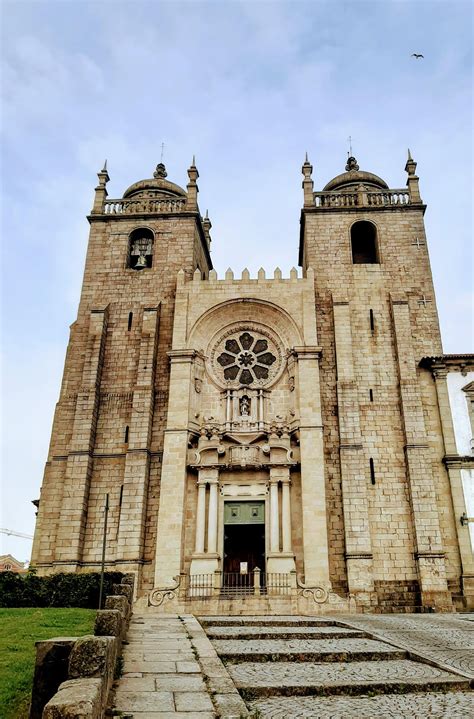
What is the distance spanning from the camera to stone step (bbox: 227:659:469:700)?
627 centimetres

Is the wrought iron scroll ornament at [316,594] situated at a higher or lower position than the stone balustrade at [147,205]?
lower

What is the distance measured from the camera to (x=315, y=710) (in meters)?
5.57

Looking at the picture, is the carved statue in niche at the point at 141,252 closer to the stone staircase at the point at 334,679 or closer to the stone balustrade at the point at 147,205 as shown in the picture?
the stone balustrade at the point at 147,205

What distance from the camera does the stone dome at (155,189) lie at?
28.8 meters

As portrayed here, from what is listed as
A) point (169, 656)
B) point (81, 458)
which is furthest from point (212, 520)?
point (169, 656)

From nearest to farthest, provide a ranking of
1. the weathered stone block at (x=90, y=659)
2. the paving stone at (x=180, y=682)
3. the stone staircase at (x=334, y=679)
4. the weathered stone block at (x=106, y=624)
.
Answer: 1. the weathered stone block at (x=90, y=659)
2. the stone staircase at (x=334, y=679)
3. the paving stone at (x=180, y=682)
4. the weathered stone block at (x=106, y=624)

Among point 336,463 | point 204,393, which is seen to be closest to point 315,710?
point 336,463

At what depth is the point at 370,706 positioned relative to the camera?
5707 mm

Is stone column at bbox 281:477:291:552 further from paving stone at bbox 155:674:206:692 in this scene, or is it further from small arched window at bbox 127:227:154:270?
paving stone at bbox 155:674:206:692

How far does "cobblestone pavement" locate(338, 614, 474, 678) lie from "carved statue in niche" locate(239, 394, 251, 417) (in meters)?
10.2

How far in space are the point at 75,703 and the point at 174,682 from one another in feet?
9.93

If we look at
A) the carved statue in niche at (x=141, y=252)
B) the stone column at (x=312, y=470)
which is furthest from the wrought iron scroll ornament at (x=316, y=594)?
the carved statue in niche at (x=141, y=252)

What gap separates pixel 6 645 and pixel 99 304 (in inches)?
701

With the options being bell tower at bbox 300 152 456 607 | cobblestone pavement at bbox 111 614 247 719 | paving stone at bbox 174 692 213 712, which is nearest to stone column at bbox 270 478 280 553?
bell tower at bbox 300 152 456 607
